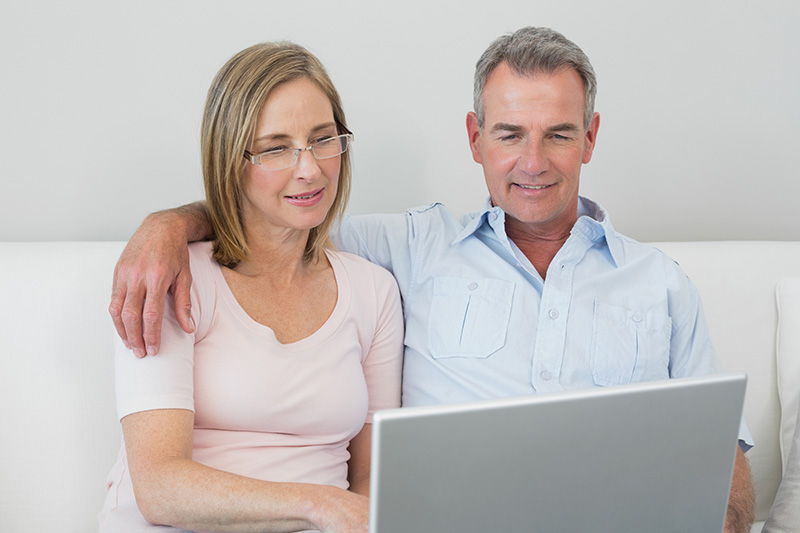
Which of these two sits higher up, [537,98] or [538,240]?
[537,98]

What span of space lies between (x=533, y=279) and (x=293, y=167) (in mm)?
568

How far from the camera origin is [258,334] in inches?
51.4

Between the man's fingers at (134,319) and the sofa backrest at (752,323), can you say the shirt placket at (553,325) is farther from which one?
the man's fingers at (134,319)

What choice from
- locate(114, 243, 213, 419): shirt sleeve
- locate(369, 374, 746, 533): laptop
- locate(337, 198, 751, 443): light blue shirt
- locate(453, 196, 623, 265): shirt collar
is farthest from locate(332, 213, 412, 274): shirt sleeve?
locate(369, 374, 746, 533): laptop

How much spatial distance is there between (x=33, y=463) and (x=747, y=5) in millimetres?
2067

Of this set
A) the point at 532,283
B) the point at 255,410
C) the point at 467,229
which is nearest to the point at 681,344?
the point at 532,283

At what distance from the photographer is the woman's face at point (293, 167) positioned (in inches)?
51.1

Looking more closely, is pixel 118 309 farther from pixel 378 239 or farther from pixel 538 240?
pixel 538 240

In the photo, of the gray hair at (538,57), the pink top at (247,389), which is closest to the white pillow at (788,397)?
the gray hair at (538,57)

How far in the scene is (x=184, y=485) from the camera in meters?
1.09

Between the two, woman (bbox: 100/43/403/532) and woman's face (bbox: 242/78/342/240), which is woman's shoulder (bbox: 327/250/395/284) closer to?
woman (bbox: 100/43/403/532)

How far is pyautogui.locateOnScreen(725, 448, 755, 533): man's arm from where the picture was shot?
1.31m

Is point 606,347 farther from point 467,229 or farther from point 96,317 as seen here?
point 96,317

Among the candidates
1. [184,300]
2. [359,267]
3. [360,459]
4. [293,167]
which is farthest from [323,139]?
[360,459]
